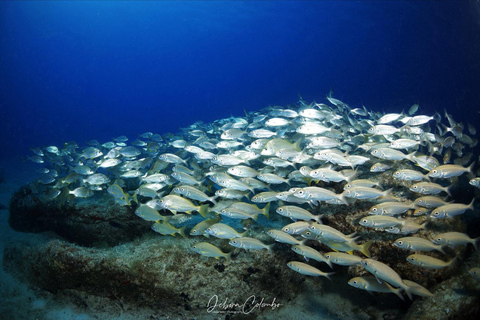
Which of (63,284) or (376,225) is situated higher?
(376,225)

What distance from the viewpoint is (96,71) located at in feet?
431

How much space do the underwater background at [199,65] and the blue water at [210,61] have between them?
1.62 feet

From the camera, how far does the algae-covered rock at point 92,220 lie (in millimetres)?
6266

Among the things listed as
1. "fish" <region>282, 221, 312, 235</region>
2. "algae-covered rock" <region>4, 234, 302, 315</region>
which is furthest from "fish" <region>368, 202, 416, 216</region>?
"algae-covered rock" <region>4, 234, 302, 315</region>

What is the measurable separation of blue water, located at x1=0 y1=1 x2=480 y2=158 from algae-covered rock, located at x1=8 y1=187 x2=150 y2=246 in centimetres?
1189

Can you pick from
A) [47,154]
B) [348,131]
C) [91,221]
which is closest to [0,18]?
[47,154]

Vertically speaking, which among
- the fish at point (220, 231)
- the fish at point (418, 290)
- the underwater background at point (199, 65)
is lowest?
Result: the fish at point (418, 290)

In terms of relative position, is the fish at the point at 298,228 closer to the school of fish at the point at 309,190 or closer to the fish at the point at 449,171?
the school of fish at the point at 309,190

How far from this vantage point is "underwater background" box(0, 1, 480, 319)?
38781 millimetres

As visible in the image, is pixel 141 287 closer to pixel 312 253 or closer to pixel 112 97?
pixel 312 253

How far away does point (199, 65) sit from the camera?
122m

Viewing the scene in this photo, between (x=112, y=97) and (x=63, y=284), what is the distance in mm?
160857
